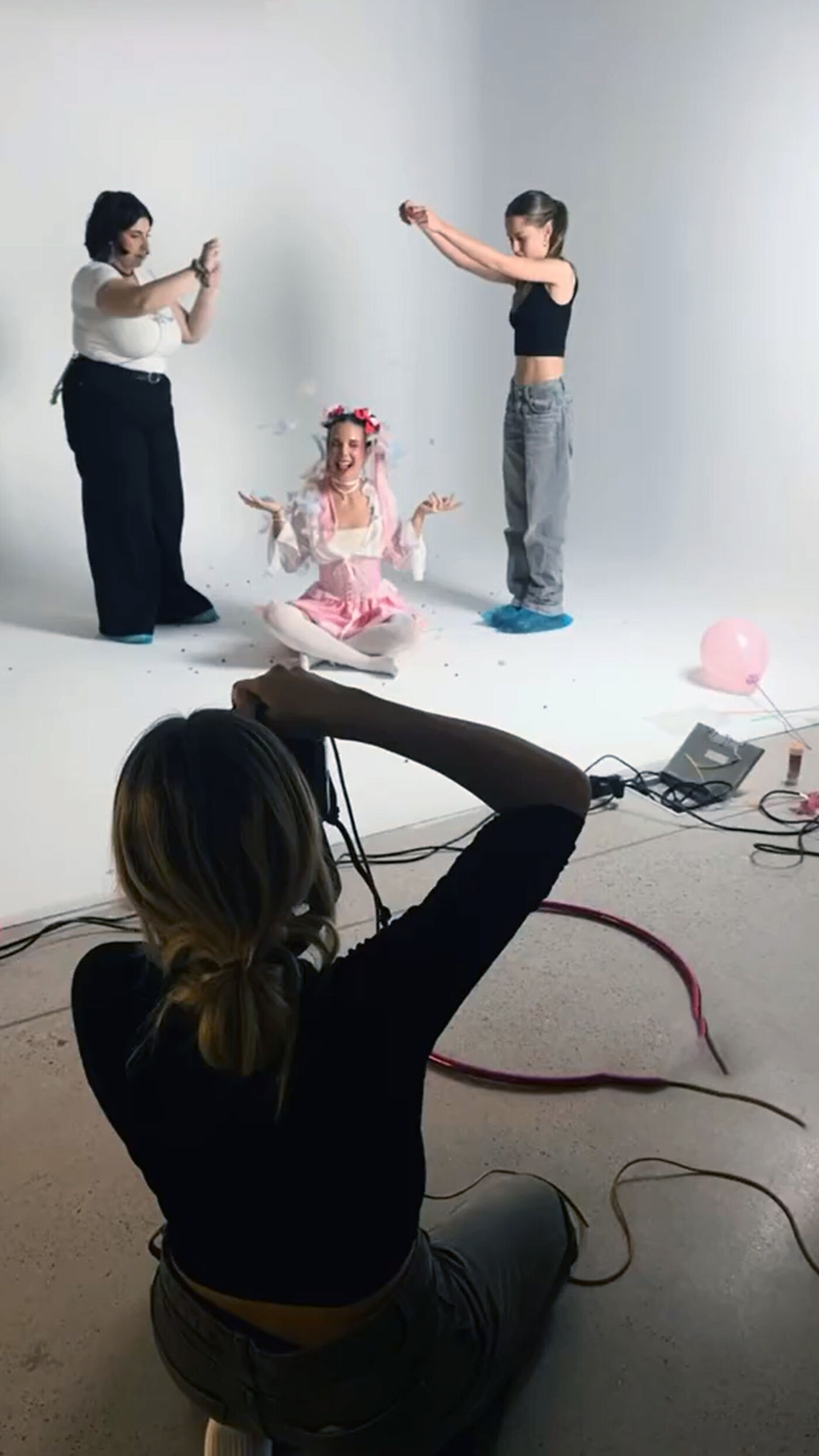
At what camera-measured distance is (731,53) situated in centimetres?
425

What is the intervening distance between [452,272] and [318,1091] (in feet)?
15.0

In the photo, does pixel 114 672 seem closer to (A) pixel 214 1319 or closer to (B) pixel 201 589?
(B) pixel 201 589

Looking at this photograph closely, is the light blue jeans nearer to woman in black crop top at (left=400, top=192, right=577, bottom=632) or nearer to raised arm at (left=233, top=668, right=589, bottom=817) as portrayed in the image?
woman in black crop top at (left=400, top=192, right=577, bottom=632)

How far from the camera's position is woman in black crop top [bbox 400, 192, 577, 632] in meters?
3.54

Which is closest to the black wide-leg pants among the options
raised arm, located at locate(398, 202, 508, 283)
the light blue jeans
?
raised arm, located at locate(398, 202, 508, 283)

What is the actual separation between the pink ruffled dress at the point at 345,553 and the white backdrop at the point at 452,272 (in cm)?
24

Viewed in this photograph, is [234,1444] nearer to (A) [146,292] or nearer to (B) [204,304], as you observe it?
(A) [146,292]

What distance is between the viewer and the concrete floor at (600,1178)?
49.9 inches

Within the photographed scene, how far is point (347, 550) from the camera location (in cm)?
353

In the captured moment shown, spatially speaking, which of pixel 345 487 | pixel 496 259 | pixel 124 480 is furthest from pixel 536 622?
pixel 124 480

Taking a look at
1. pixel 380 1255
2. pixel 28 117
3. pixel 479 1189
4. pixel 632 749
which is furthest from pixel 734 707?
pixel 28 117

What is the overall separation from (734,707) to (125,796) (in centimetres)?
254

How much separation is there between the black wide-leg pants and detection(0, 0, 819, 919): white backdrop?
205 mm

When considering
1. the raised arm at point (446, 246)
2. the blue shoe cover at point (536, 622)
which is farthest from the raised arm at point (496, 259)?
the blue shoe cover at point (536, 622)
